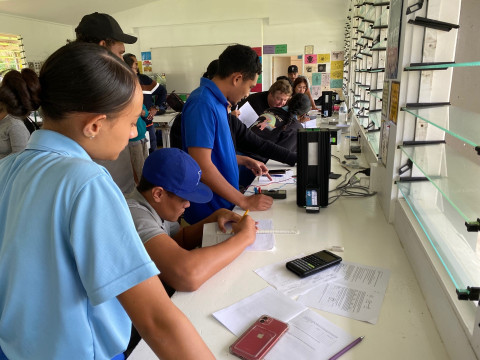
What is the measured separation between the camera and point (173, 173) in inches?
48.4

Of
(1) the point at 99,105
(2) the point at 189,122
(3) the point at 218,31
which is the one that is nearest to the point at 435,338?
(1) the point at 99,105

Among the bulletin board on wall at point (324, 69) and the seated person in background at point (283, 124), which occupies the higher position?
the bulletin board on wall at point (324, 69)

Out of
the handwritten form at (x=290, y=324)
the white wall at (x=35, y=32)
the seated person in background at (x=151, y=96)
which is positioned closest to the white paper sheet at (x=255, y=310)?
the handwritten form at (x=290, y=324)

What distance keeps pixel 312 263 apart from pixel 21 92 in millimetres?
906

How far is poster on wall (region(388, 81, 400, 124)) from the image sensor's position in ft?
4.54

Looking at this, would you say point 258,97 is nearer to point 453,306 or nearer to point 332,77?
point 453,306

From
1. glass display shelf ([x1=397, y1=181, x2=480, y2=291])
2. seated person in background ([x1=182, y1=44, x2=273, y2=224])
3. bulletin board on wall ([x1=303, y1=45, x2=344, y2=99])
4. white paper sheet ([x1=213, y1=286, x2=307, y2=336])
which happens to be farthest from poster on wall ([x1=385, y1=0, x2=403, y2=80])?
bulletin board on wall ([x1=303, y1=45, x2=344, y2=99])

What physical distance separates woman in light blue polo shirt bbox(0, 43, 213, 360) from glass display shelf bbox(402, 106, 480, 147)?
69 centimetres

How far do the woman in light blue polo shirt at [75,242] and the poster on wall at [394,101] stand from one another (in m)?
1.09

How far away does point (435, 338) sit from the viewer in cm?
84

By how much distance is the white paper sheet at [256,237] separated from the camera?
1.29m

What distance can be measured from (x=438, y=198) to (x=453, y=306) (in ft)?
2.06

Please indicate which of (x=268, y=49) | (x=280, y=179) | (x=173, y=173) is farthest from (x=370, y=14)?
(x=268, y=49)

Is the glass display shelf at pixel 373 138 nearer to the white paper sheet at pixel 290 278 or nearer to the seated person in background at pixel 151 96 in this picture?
the white paper sheet at pixel 290 278
